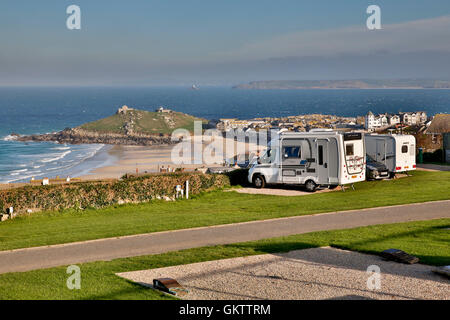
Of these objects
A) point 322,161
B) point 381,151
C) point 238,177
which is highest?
point 381,151

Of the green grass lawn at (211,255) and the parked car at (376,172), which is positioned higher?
the parked car at (376,172)

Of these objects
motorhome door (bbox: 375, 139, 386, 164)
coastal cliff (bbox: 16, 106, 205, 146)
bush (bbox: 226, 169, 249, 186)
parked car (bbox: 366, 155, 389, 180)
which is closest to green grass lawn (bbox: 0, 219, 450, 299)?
parked car (bbox: 366, 155, 389, 180)

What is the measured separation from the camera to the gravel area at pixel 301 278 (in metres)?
8.28

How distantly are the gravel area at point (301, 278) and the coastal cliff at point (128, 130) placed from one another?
6715 cm

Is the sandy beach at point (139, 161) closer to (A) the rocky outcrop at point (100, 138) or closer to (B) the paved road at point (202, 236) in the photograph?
(A) the rocky outcrop at point (100, 138)

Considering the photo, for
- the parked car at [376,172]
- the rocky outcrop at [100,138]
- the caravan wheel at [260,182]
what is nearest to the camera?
the caravan wheel at [260,182]

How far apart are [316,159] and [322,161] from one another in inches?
9.9

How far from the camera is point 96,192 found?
18.6 meters

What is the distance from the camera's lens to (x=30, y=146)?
69.8 m

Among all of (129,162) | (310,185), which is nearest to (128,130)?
(129,162)

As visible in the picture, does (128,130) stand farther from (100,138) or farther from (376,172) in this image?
(376,172)

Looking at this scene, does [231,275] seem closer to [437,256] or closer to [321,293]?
[321,293]

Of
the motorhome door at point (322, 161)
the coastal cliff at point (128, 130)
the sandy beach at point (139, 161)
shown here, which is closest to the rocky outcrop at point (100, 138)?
the coastal cliff at point (128, 130)

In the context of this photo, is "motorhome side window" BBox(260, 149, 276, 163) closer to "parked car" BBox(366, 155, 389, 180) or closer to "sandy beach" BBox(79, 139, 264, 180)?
"parked car" BBox(366, 155, 389, 180)
